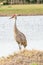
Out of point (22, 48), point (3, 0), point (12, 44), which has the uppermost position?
point (22, 48)

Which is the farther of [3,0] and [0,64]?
[3,0]

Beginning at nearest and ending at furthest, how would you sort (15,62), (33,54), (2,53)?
1. (15,62)
2. (33,54)
3. (2,53)

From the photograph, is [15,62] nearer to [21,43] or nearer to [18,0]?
[21,43]

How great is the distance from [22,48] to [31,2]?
51.3 metres

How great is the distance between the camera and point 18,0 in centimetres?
6291

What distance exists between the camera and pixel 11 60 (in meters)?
8.57

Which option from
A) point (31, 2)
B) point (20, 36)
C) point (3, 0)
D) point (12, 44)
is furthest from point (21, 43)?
point (3, 0)

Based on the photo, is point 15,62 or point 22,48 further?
point 22,48

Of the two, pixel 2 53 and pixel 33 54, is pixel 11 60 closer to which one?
pixel 33 54

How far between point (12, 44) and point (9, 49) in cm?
118

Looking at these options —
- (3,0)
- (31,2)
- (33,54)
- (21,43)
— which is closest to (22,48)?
(21,43)

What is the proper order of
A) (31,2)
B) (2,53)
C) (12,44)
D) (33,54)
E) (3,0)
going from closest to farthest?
1. (33,54)
2. (2,53)
3. (12,44)
4. (31,2)
5. (3,0)

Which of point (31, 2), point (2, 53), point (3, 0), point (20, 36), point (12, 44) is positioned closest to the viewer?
point (20, 36)

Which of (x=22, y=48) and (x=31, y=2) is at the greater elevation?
(x=22, y=48)
